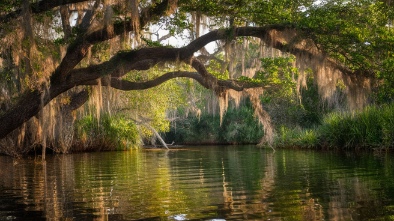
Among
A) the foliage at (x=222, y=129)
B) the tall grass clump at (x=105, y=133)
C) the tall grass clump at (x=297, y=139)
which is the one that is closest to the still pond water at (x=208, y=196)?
the tall grass clump at (x=297, y=139)

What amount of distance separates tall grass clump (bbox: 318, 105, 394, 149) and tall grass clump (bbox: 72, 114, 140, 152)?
10.9 metres

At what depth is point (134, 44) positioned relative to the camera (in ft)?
48.1

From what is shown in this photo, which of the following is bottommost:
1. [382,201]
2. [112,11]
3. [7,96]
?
[382,201]

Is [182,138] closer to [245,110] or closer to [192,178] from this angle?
[245,110]

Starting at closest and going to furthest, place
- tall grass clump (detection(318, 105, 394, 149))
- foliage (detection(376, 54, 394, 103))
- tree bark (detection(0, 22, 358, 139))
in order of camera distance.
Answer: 1. foliage (detection(376, 54, 394, 103))
2. tree bark (detection(0, 22, 358, 139))
3. tall grass clump (detection(318, 105, 394, 149))

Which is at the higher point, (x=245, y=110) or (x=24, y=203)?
(x=245, y=110)

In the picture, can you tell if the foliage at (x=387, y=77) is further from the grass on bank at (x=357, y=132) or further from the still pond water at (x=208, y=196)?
the grass on bank at (x=357, y=132)

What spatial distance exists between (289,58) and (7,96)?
976 cm

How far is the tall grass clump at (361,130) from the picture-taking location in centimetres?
1986

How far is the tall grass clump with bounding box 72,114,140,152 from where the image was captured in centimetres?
2716

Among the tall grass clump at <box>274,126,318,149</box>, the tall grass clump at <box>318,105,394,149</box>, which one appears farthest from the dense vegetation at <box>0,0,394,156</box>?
the tall grass clump at <box>274,126,318,149</box>

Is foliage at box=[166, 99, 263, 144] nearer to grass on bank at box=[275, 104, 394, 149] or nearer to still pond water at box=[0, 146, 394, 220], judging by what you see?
grass on bank at box=[275, 104, 394, 149]

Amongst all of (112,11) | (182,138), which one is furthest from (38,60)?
(182,138)

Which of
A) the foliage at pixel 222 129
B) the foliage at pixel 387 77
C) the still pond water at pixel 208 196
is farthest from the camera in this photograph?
the foliage at pixel 222 129
